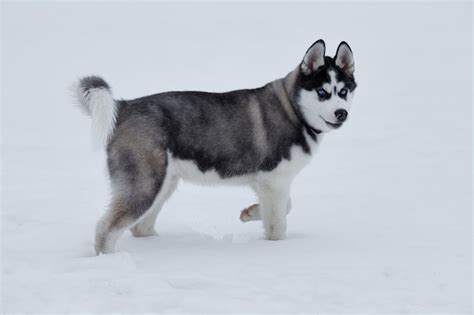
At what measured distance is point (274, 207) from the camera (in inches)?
253

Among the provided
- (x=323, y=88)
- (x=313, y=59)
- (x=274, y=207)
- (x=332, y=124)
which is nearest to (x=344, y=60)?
(x=313, y=59)

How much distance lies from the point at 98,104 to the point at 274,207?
1906 millimetres

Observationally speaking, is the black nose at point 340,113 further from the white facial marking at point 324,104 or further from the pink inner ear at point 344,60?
the pink inner ear at point 344,60

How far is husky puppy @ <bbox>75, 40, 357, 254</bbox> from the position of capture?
5.75 m

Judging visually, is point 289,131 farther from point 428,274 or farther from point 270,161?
point 428,274

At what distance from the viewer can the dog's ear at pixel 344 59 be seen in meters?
6.48

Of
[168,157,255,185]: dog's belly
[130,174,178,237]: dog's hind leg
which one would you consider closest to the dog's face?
[168,157,255,185]: dog's belly

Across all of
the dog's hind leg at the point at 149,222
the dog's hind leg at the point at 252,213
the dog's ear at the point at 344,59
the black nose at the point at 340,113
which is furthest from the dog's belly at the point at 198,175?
the dog's ear at the point at 344,59

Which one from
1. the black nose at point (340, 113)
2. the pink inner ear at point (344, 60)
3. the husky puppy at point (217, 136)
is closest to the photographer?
the husky puppy at point (217, 136)

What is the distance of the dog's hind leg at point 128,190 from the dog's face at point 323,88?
152 cm

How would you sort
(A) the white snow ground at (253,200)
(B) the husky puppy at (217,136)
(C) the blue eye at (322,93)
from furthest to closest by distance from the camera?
(C) the blue eye at (322,93), (B) the husky puppy at (217,136), (A) the white snow ground at (253,200)

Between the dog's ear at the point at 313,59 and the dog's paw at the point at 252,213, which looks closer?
the dog's ear at the point at 313,59

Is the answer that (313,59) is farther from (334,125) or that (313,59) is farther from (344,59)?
(334,125)

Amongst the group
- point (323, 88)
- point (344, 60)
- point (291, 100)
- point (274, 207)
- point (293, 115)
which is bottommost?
point (274, 207)
